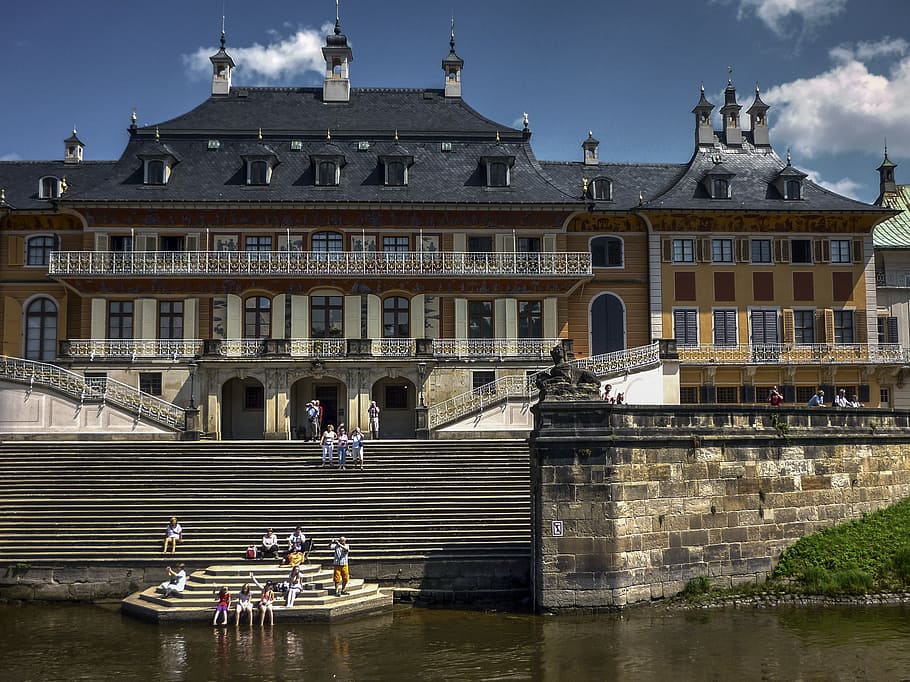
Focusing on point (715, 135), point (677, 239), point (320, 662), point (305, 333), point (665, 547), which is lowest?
point (320, 662)

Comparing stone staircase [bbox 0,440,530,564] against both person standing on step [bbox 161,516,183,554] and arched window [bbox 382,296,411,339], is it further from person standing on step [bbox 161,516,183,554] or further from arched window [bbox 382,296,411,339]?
arched window [bbox 382,296,411,339]

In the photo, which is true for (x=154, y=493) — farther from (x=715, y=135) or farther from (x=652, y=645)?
(x=715, y=135)

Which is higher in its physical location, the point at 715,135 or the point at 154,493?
the point at 715,135

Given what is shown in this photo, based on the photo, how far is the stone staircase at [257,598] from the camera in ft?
71.9

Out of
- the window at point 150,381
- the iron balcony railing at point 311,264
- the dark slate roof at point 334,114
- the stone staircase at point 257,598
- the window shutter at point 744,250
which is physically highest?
the dark slate roof at point 334,114

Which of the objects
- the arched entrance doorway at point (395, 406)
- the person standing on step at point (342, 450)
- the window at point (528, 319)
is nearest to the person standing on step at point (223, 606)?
the person standing on step at point (342, 450)

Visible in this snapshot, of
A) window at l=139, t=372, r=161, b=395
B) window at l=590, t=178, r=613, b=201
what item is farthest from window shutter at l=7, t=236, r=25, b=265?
window at l=590, t=178, r=613, b=201

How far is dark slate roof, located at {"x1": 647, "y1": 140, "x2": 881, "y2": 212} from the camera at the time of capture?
4444 cm

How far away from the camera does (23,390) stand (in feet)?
115

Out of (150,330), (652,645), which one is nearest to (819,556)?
(652,645)

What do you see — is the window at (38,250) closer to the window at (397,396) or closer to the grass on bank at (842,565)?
the window at (397,396)

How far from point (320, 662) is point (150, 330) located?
25627 millimetres

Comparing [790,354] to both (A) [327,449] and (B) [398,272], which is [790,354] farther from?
(A) [327,449]

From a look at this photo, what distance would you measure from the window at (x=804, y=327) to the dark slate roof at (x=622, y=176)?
902 cm
